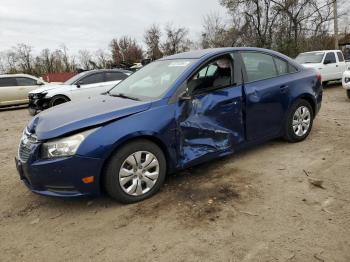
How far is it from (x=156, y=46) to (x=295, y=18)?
974 inches

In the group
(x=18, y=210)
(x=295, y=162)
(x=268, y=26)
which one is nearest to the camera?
(x=18, y=210)

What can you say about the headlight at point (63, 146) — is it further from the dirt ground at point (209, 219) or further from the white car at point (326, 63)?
the white car at point (326, 63)

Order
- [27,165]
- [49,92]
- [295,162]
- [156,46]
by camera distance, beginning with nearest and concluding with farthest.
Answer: [27,165]
[295,162]
[49,92]
[156,46]

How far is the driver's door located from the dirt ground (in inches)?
15.9

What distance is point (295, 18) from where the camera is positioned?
30.2 meters

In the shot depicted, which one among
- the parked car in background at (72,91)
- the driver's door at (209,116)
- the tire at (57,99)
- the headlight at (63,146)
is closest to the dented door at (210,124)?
the driver's door at (209,116)

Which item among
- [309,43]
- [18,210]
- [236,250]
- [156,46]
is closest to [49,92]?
[18,210]

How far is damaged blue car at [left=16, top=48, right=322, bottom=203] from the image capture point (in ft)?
11.6

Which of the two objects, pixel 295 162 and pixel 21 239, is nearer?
pixel 21 239

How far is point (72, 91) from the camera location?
11.0 meters

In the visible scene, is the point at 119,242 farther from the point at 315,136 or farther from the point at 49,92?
the point at 49,92

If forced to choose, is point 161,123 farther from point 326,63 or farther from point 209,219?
point 326,63

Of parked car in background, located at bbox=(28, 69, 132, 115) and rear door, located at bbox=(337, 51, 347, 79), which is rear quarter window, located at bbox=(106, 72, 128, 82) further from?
rear door, located at bbox=(337, 51, 347, 79)

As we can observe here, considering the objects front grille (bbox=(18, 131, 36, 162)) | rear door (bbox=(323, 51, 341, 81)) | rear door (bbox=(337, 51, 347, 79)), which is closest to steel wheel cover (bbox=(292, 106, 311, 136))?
front grille (bbox=(18, 131, 36, 162))
